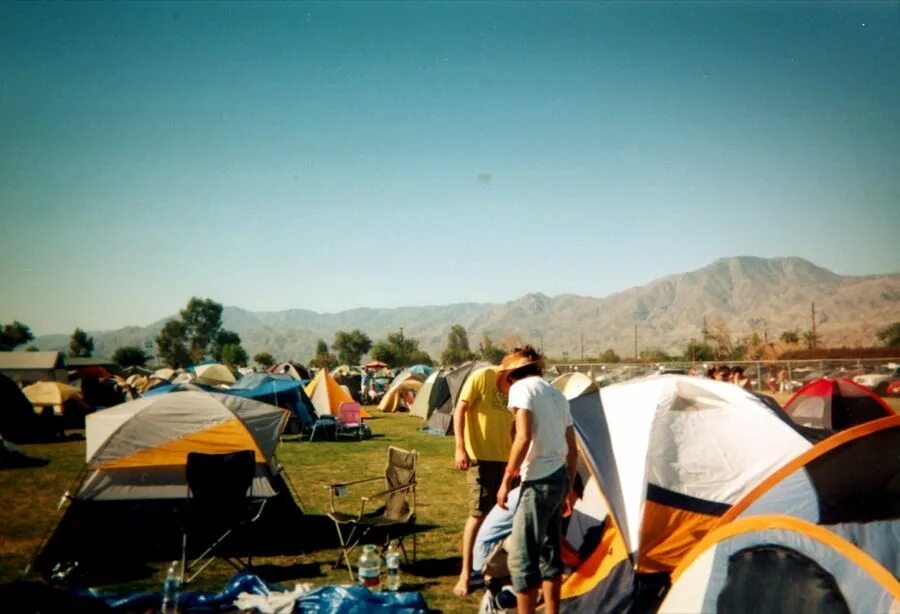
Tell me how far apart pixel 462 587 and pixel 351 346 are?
335ft

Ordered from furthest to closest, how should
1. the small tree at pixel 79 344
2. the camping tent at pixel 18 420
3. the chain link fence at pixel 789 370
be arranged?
the small tree at pixel 79 344 → the chain link fence at pixel 789 370 → the camping tent at pixel 18 420

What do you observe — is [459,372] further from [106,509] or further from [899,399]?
[899,399]

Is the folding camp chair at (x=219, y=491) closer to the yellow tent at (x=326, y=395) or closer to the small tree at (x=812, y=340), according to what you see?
the yellow tent at (x=326, y=395)

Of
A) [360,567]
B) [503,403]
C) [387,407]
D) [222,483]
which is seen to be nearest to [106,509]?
[222,483]

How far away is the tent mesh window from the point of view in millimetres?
2746

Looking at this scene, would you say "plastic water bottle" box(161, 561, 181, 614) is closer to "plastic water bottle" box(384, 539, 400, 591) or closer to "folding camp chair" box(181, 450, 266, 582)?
"folding camp chair" box(181, 450, 266, 582)

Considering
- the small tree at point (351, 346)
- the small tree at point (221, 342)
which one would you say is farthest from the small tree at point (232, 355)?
the small tree at point (351, 346)

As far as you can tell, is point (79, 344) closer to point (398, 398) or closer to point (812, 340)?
point (398, 398)

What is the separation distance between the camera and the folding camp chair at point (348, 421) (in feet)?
53.9

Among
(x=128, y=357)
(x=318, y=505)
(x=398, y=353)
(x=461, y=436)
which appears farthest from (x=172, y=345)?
(x=461, y=436)

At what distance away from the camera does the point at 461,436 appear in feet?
16.8

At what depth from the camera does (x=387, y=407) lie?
2539cm

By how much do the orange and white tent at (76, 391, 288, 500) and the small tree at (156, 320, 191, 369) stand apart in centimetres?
10350

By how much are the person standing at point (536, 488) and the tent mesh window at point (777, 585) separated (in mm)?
1286
